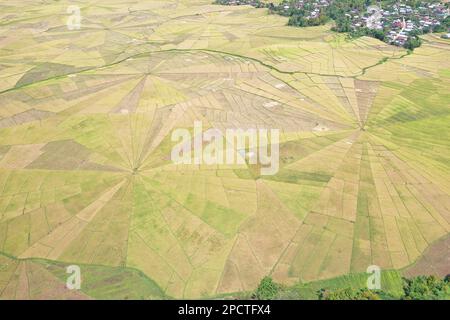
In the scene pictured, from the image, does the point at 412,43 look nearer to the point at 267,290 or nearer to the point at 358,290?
the point at 358,290

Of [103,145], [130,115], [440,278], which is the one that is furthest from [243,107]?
[440,278]

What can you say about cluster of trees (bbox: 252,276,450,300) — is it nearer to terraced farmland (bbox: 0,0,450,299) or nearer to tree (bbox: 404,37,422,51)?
terraced farmland (bbox: 0,0,450,299)

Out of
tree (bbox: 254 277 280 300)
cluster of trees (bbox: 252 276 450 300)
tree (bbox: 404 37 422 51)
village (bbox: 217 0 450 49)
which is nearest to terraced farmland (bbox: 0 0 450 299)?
tree (bbox: 254 277 280 300)

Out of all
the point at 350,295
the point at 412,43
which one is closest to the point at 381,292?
the point at 350,295

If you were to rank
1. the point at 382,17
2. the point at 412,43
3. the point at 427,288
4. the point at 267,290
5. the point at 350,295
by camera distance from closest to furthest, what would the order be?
1. the point at 350,295
2. the point at 427,288
3. the point at 267,290
4. the point at 412,43
5. the point at 382,17

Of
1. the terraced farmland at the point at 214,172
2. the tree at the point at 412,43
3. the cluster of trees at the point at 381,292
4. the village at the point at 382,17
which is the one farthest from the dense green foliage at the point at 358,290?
the village at the point at 382,17

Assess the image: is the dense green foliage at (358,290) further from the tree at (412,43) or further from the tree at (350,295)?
the tree at (412,43)
